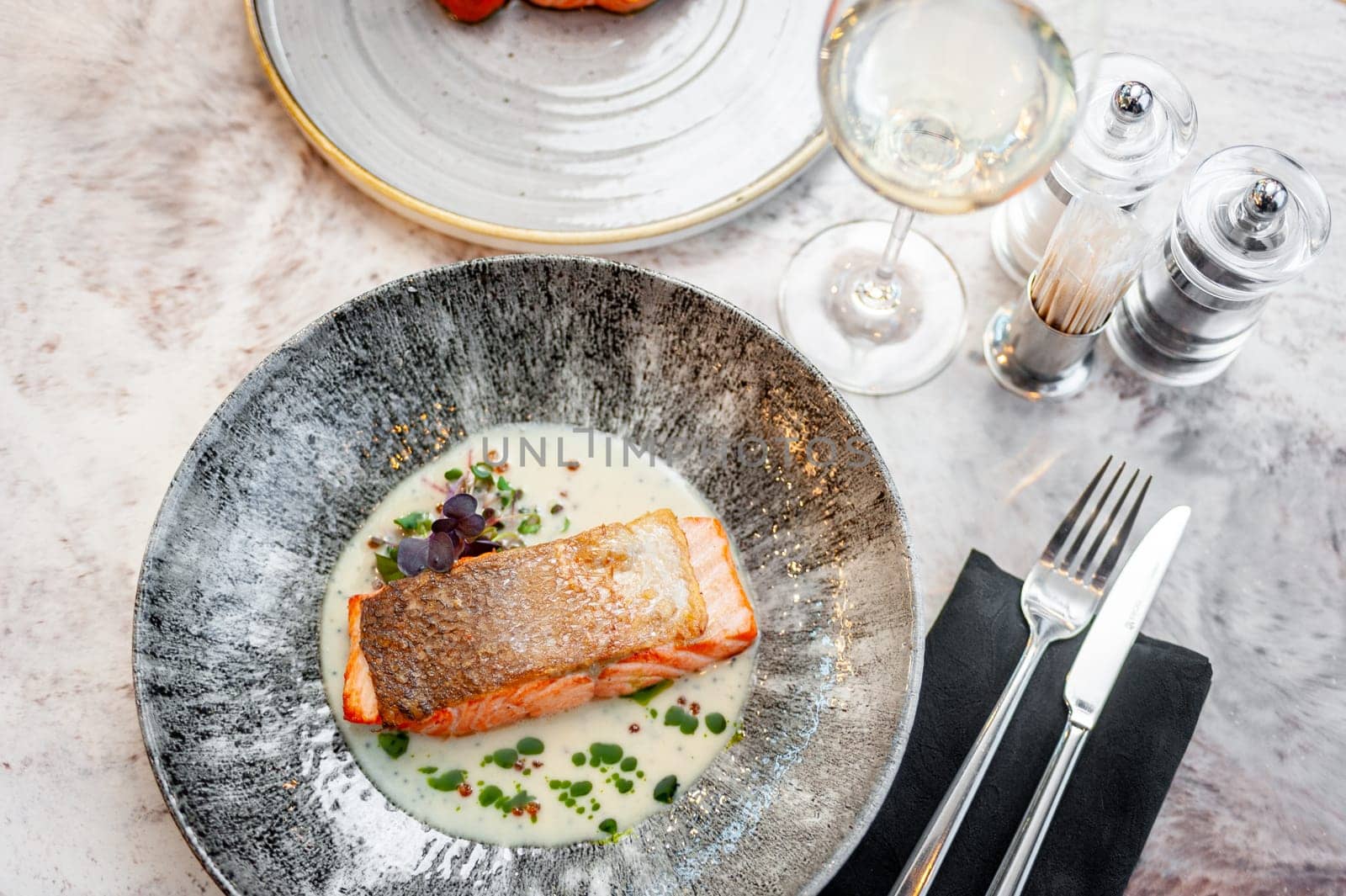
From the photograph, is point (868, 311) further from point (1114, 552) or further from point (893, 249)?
point (1114, 552)

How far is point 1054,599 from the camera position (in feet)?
4.47

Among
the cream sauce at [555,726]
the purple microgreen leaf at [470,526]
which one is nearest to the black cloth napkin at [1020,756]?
the cream sauce at [555,726]

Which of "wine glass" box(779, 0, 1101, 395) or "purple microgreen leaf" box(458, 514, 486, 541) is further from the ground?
"wine glass" box(779, 0, 1101, 395)

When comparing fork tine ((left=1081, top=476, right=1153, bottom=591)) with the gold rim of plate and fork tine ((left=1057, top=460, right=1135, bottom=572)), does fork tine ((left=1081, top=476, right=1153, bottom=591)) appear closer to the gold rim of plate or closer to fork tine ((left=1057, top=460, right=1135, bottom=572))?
fork tine ((left=1057, top=460, right=1135, bottom=572))

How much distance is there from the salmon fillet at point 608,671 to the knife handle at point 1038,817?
0.37m

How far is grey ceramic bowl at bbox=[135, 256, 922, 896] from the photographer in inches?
47.0

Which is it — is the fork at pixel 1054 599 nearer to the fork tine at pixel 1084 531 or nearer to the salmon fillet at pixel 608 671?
the fork tine at pixel 1084 531

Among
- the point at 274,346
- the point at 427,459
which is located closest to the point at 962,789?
the point at 427,459

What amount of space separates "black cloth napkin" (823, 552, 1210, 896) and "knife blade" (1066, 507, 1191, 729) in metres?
0.03

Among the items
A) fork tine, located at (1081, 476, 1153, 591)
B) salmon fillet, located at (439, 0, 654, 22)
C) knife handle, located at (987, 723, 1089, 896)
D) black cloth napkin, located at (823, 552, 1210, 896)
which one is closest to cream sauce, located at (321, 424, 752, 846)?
black cloth napkin, located at (823, 552, 1210, 896)

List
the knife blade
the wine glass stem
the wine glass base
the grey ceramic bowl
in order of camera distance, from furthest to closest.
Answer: the wine glass base → the wine glass stem → the knife blade → the grey ceramic bowl

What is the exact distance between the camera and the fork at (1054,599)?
49.5 inches

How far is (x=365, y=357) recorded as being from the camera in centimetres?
138

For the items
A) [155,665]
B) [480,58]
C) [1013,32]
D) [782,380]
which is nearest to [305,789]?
[155,665]
